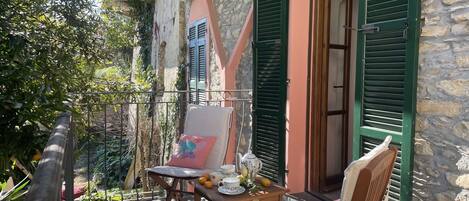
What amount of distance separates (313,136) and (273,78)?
2.28ft

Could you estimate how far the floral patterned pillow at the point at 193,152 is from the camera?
3328 millimetres

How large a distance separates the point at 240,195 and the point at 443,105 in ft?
4.49

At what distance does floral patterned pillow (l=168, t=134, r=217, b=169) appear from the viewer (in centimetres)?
333

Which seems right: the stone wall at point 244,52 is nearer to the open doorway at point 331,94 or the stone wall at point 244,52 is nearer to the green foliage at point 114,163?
the open doorway at point 331,94

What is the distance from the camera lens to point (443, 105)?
2291 mm

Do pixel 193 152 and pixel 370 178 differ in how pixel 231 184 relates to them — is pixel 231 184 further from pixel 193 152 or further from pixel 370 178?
pixel 370 178

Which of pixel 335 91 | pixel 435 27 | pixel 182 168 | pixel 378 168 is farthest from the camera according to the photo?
pixel 335 91

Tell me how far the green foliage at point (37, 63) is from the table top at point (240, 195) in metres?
1.05

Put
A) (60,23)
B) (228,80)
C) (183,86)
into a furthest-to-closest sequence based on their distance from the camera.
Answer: (183,86) < (228,80) < (60,23)

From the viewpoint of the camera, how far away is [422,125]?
2.40 meters

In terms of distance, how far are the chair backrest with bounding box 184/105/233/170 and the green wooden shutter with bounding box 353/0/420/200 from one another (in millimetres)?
1167

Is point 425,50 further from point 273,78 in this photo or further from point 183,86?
point 183,86

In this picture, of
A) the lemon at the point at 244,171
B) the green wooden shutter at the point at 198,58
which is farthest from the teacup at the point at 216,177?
the green wooden shutter at the point at 198,58

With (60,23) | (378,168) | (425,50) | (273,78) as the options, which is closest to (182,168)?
(273,78)
